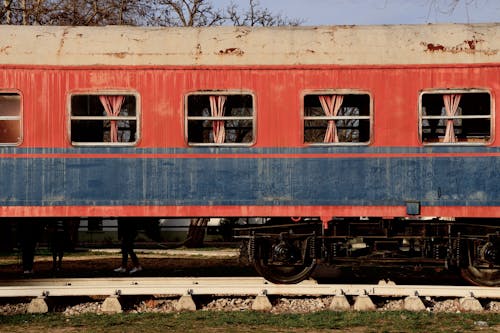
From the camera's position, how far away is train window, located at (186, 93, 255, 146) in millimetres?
13000

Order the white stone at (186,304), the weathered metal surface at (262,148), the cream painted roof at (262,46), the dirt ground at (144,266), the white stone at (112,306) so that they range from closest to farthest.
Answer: the white stone at (112,306)
the white stone at (186,304)
the weathered metal surface at (262,148)
the cream painted roof at (262,46)
the dirt ground at (144,266)

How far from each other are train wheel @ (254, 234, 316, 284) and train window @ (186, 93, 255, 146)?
1.91 metres

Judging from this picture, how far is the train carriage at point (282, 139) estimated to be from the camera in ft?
42.1

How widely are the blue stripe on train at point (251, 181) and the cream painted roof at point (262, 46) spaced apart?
173 centimetres

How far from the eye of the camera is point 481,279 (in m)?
13.1

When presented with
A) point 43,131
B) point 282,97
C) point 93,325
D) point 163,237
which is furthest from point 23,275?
point 163,237

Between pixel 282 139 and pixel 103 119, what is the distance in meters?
3.05

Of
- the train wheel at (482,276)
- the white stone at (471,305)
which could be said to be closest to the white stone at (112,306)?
the white stone at (471,305)

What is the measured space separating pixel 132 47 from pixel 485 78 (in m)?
6.10

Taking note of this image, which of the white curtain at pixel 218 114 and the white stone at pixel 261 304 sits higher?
the white curtain at pixel 218 114

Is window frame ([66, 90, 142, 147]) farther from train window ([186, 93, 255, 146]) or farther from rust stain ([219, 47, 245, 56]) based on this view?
rust stain ([219, 47, 245, 56])

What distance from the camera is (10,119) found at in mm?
13094

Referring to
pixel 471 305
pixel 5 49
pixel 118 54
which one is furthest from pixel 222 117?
pixel 471 305

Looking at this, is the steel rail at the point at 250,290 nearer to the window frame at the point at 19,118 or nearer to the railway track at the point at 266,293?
the railway track at the point at 266,293
